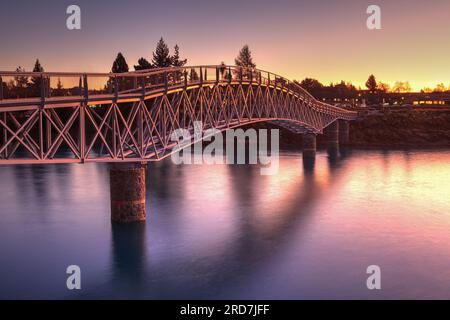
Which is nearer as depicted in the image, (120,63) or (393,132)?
(120,63)

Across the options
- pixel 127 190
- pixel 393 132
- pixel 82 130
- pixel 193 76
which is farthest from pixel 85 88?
pixel 393 132

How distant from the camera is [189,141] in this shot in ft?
168

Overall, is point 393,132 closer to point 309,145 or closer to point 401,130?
point 401,130

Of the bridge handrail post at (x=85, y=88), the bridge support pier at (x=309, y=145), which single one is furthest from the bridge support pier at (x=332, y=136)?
the bridge handrail post at (x=85, y=88)

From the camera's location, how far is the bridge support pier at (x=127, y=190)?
40.1 m

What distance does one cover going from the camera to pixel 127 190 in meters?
40.3

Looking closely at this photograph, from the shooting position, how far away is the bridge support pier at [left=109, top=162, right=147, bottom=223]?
4012 cm

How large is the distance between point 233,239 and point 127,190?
898cm

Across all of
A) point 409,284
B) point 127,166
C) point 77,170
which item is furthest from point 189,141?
point 77,170

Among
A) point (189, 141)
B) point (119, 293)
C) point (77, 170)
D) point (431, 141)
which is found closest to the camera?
point (119, 293)

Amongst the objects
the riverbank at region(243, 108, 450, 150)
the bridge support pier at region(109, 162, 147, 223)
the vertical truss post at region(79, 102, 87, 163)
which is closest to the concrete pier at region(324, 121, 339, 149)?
the riverbank at region(243, 108, 450, 150)
